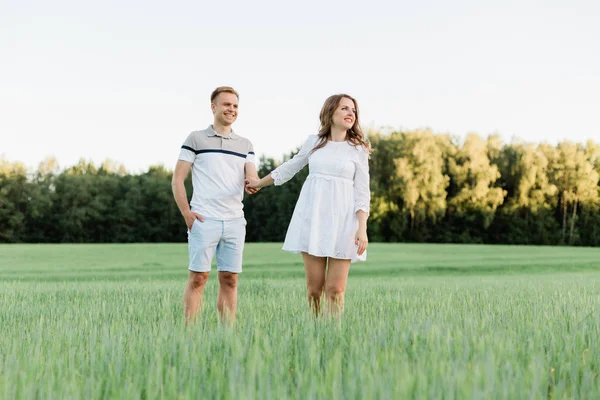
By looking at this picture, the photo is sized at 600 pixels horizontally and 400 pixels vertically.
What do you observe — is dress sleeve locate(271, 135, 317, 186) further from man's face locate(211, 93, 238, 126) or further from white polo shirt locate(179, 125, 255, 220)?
man's face locate(211, 93, 238, 126)

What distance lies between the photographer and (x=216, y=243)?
5.12 m

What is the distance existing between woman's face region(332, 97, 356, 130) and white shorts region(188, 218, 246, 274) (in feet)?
3.91

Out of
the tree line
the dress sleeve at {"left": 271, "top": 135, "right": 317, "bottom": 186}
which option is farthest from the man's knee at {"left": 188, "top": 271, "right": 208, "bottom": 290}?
the tree line

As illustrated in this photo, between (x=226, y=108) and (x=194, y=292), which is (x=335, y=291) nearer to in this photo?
(x=194, y=292)

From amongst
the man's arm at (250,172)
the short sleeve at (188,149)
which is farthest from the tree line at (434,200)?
the short sleeve at (188,149)

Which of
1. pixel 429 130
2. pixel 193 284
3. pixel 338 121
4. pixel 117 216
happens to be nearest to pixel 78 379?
pixel 193 284

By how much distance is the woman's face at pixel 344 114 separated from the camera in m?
5.08

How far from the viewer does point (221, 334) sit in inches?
134

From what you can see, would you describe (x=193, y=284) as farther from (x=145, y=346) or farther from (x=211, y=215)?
(x=145, y=346)

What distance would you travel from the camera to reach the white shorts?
5.02 metres

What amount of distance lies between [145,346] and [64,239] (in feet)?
198

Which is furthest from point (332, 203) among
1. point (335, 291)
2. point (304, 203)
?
point (335, 291)

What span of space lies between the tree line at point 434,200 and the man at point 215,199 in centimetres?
4765

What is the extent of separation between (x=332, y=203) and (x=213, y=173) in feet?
3.51
